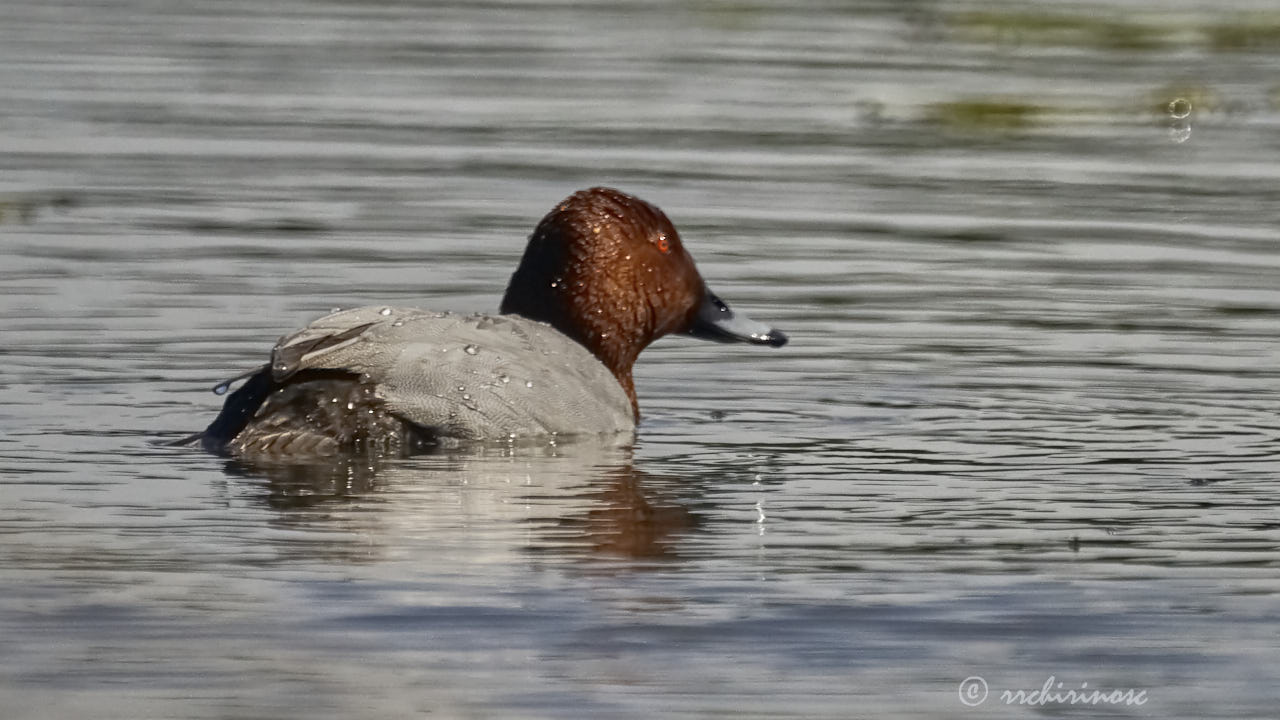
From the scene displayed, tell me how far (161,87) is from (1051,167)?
676 cm

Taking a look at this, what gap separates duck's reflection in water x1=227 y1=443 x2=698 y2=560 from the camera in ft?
25.4

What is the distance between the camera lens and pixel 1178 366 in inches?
438

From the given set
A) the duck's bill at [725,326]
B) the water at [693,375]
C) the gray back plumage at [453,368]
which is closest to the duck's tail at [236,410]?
the gray back plumage at [453,368]

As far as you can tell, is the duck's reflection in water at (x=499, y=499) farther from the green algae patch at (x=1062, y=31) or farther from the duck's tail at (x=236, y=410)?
the green algae patch at (x=1062, y=31)

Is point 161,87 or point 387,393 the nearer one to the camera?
point 387,393

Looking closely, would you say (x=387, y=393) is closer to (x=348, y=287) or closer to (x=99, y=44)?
(x=348, y=287)

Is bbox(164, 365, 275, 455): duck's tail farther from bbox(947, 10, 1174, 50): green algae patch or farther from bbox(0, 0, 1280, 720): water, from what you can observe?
bbox(947, 10, 1174, 50): green algae patch

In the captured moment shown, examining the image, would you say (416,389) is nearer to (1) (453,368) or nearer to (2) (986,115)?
(1) (453,368)

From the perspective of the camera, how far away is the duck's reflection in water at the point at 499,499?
7.73m

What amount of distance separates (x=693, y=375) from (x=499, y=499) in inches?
123

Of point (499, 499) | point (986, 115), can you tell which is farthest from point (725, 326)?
point (986, 115)

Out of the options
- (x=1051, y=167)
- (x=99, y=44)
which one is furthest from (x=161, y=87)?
(x=1051, y=167)

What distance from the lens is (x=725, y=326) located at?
35.5ft

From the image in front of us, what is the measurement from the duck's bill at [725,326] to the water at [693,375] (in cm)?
32
